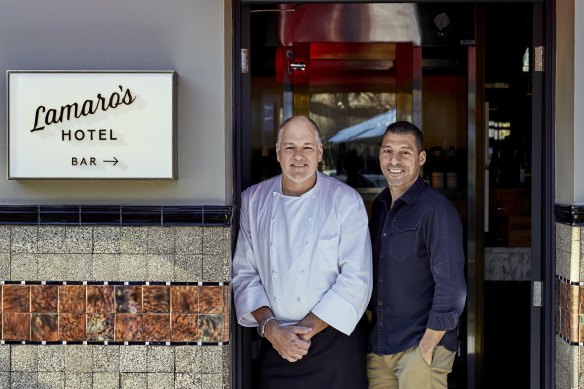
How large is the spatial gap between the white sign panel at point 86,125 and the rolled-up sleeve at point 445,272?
1.14 metres

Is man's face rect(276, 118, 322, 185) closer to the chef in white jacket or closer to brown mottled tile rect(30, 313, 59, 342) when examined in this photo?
the chef in white jacket

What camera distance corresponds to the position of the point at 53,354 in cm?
373

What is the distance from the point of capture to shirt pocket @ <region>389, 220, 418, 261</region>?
3.63 m

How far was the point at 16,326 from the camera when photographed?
373 cm

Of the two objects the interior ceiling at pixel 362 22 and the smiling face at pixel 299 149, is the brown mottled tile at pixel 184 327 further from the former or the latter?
the interior ceiling at pixel 362 22

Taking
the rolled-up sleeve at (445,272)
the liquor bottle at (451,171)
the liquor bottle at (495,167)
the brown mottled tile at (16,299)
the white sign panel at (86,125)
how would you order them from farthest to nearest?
the liquor bottle at (495,167)
the liquor bottle at (451,171)
the brown mottled tile at (16,299)
the white sign panel at (86,125)
the rolled-up sleeve at (445,272)

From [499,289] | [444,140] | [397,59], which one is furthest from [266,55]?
[499,289]

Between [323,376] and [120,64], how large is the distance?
162 cm

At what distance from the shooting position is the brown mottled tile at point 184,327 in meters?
3.67

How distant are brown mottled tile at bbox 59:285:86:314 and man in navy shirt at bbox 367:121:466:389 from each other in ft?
4.17

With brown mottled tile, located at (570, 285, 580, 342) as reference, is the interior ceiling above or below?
above

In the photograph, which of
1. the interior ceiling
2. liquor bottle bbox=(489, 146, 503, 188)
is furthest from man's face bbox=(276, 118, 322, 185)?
liquor bottle bbox=(489, 146, 503, 188)

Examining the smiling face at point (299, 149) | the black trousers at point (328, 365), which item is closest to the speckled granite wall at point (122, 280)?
the black trousers at point (328, 365)

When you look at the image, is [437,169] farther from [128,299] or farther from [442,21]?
[128,299]
